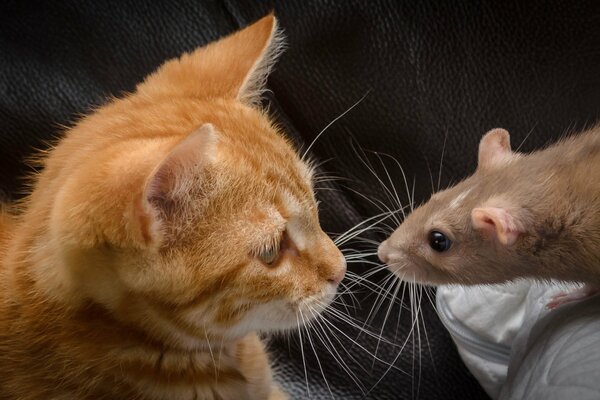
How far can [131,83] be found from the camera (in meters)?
1.23

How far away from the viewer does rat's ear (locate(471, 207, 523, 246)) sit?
93 cm

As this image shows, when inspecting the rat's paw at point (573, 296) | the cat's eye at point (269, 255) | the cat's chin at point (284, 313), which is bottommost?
the rat's paw at point (573, 296)

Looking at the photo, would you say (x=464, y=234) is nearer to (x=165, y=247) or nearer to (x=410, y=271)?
(x=410, y=271)

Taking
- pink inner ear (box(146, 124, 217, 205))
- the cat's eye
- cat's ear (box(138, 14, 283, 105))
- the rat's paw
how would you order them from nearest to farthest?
pink inner ear (box(146, 124, 217, 205)) → the cat's eye → cat's ear (box(138, 14, 283, 105)) → the rat's paw

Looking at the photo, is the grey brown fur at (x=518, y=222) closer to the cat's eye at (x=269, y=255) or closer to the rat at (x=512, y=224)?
the rat at (x=512, y=224)

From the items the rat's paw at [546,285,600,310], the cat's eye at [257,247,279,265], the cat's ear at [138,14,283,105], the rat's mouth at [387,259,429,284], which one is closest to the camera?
the cat's eye at [257,247,279,265]

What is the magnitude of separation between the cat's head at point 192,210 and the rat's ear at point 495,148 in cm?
36

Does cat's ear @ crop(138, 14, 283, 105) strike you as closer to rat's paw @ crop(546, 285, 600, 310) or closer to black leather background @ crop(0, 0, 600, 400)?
black leather background @ crop(0, 0, 600, 400)

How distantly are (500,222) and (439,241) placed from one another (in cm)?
15

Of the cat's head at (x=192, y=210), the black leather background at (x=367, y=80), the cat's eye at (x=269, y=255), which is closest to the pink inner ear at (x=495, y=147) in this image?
the black leather background at (x=367, y=80)

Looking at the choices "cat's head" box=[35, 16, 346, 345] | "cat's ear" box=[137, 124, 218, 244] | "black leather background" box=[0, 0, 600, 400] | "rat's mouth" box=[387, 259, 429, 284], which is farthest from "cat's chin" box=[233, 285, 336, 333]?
"black leather background" box=[0, 0, 600, 400]

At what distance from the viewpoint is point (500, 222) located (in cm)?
93

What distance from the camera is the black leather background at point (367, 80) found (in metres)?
1.15

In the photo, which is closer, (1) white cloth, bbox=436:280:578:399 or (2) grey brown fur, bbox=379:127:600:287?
(2) grey brown fur, bbox=379:127:600:287
